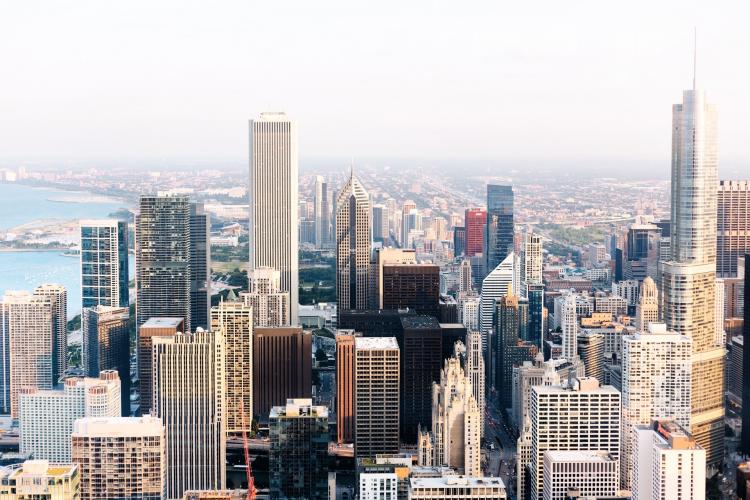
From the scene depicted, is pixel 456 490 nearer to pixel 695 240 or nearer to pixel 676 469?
pixel 676 469

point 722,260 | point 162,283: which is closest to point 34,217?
point 162,283

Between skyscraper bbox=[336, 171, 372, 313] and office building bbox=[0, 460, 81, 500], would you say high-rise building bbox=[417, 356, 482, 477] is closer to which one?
office building bbox=[0, 460, 81, 500]

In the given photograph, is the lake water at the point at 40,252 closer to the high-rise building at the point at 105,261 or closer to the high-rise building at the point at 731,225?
the high-rise building at the point at 105,261

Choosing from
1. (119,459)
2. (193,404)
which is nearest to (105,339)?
(193,404)

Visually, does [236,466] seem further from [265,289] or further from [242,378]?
[265,289]

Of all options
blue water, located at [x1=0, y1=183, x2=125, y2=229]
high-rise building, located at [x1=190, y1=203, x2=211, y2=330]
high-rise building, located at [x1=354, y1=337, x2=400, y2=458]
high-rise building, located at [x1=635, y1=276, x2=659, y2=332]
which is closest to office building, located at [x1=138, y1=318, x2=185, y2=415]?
high-rise building, located at [x1=190, y1=203, x2=211, y2=330]

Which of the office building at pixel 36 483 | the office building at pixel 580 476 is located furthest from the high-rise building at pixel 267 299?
the office building at pixel 36 483
